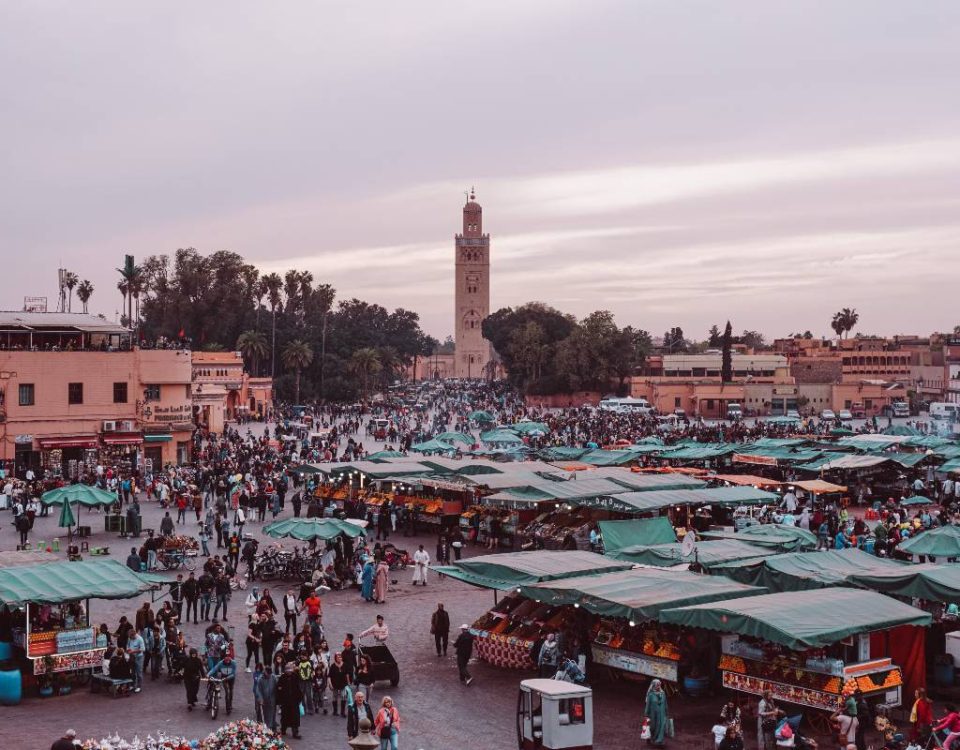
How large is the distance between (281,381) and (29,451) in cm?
5315

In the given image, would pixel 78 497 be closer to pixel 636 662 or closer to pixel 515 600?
pixel 515 600

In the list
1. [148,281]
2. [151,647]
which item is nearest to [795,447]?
[151,647]

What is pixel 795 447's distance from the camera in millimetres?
44344

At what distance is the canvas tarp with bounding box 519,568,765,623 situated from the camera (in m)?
15.7

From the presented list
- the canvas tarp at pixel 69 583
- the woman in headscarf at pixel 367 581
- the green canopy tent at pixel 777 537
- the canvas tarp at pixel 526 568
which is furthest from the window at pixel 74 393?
the canvas tarp at pixel 526 568

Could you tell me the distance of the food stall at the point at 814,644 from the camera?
14.0 m

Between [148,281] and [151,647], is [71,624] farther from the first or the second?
[148,281]

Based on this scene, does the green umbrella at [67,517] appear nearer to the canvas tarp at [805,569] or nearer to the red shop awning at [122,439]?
the canvas tarp at [805,569]

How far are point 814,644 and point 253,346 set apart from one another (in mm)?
86729

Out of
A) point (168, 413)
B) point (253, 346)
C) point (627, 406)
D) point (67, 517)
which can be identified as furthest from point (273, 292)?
point (67, 517)

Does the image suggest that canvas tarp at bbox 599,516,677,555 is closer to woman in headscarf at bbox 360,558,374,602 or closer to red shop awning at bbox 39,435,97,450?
woman in headscarf at bbox 360,558,374,602

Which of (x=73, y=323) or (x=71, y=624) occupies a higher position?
(x=73, y=323)

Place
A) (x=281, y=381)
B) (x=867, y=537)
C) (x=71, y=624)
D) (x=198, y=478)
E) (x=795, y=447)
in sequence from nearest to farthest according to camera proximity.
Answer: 1. (x=71, y=624)
2. (x=867, y=537)
3. (x=198, y=478)
4. (x=795, y=447)
5. (x=281, y=381)

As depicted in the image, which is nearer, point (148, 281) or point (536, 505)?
point (536, 505)
